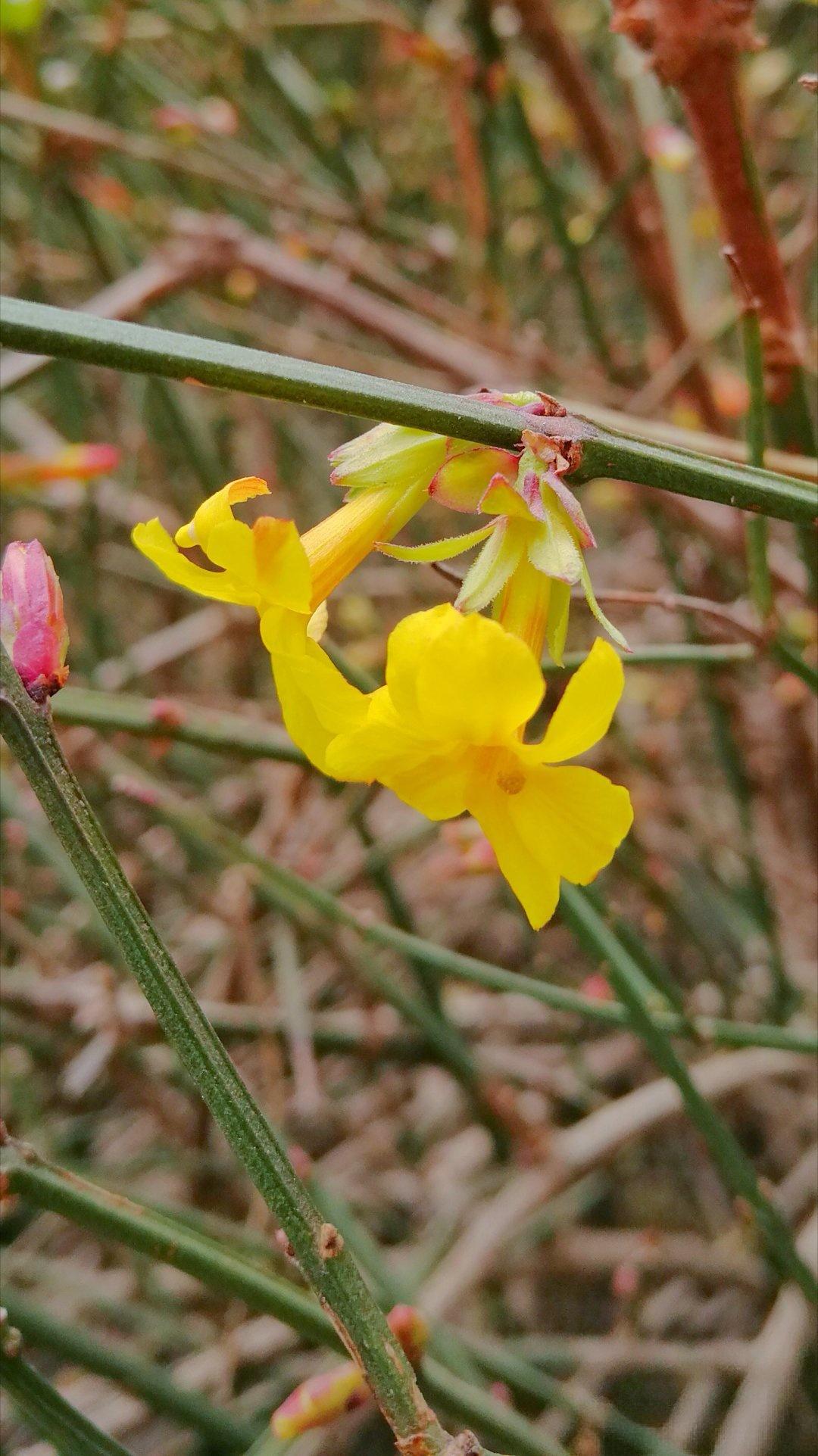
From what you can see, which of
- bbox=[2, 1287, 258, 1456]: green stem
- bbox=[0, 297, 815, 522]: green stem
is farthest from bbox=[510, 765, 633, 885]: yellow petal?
bbox=[2, 1287, 258, 1456]: green stem

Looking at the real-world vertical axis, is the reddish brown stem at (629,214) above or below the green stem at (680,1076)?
above

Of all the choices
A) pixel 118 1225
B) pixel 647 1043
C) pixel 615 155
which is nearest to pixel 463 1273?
pixel 647 1043

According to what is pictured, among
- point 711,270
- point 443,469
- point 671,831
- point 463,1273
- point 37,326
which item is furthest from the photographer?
point 711,270

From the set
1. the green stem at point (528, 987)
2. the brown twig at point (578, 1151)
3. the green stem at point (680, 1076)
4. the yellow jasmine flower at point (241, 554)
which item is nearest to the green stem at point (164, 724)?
the green stem at point (528, 987)

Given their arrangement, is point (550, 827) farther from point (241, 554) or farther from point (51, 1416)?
point (51, 1416)

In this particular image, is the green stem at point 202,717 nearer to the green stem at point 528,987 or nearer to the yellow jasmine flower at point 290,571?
the green stem at point 528,987

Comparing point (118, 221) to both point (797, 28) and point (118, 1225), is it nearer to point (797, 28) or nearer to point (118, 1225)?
point (797, 28)
